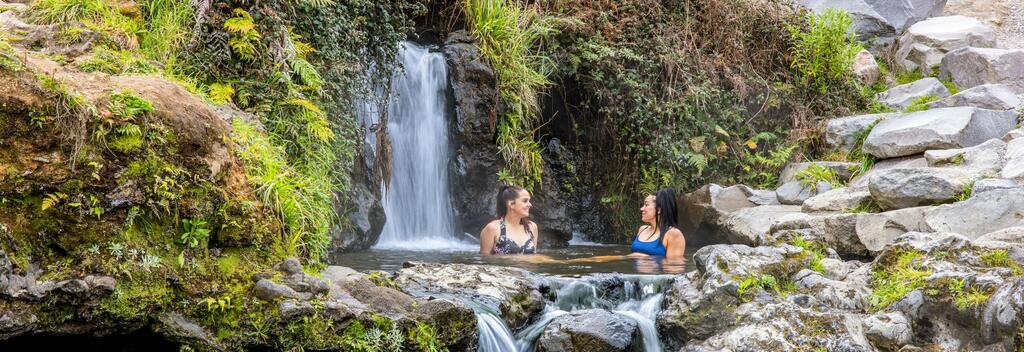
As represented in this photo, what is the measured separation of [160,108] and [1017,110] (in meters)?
10.4

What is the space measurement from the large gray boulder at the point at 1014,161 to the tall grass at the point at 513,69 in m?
5.26

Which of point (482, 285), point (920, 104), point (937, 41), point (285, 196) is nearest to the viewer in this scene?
point (285, 196)

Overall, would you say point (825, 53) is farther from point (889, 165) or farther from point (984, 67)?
point (889, 165)

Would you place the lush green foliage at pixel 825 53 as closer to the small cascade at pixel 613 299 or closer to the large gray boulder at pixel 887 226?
the large gray boulder at pixel 887 226

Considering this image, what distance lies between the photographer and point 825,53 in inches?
512

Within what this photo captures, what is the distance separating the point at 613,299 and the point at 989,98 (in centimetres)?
759

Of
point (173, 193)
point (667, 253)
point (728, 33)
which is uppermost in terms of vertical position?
point (728, 33)

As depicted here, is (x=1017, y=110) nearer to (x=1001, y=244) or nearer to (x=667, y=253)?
(x=667, y=253)

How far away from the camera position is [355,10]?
8.90 metres

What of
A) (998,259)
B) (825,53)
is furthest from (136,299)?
(825,53)

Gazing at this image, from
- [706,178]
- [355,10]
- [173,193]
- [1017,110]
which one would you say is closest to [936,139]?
[1017,110]

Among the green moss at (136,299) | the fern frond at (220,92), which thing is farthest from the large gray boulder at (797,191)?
the green moss at (136,299)

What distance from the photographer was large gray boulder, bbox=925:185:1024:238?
7039 millimetres

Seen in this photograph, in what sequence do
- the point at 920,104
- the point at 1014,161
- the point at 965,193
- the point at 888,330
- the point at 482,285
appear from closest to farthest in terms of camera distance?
the point at 888,330 < the point at 482,285 < the point at 965,193 < the point at 1014,161 < the point at 920,104
